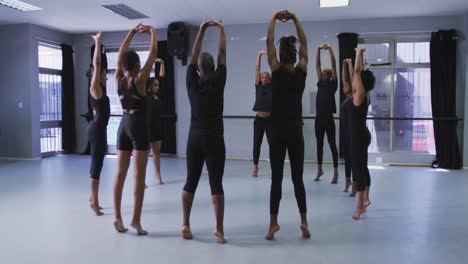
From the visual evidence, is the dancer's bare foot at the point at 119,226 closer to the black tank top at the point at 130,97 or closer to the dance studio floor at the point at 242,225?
the dance studio floor at the point at 242,225

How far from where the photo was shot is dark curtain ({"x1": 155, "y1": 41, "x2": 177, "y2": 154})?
8297mm

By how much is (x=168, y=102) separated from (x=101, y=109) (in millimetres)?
4649

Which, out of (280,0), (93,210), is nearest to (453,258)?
(93,210)

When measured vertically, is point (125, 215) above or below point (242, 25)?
below

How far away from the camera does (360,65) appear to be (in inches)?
138

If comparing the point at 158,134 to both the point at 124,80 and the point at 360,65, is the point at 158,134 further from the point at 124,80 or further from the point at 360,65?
the point at 360,65

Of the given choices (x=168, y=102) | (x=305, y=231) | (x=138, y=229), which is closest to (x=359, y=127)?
(x=305, y=231)

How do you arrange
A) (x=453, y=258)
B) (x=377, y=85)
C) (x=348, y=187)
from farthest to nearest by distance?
(x=377, y=85) → (x=348, y=187) → (x=453, y=258)

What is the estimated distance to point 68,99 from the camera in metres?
8.92

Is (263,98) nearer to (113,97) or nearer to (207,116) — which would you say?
(207,116)

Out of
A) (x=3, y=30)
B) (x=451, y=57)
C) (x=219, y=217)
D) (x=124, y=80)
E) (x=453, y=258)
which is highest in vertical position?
(x=3, y=30)

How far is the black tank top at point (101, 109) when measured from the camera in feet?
12.0

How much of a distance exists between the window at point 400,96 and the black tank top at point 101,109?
540 cm

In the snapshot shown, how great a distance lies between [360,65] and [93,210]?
292 cm
